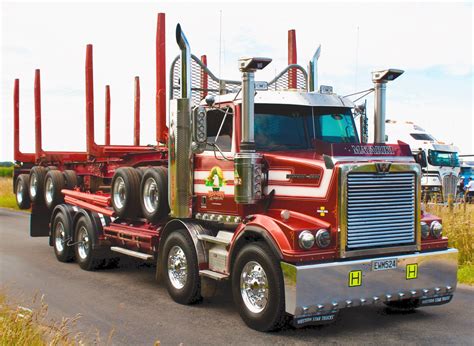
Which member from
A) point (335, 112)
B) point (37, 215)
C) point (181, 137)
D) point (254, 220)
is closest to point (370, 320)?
point (254, 220)

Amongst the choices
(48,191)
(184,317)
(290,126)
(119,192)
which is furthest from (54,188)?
(290,126)

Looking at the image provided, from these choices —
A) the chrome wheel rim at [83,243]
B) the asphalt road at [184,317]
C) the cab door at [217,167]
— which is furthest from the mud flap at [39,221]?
the cab door at [217,167]

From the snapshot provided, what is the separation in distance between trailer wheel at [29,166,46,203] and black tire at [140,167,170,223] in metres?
5.18

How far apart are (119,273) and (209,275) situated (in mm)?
3680

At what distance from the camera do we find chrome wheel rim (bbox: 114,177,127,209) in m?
10.3

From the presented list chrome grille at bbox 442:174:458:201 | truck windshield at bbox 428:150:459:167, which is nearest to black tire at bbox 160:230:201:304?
chrome grille at bbox 442:174:458:201

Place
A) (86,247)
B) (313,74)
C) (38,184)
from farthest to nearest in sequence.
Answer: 1. (38,184)
2. (86,247)
3. (313,74)

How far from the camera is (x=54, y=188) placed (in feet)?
43.4

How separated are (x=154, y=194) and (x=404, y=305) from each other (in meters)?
3.91

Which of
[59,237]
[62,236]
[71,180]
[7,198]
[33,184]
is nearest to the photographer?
[62,236]

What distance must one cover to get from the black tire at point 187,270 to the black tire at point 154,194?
0.57 meters

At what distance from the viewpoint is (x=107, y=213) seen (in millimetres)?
10898

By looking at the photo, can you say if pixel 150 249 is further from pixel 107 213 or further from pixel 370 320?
pixel 370 320

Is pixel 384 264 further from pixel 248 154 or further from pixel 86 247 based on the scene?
pixel 86 247
